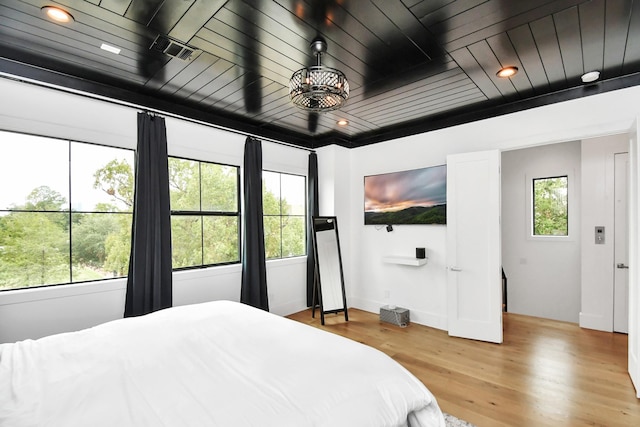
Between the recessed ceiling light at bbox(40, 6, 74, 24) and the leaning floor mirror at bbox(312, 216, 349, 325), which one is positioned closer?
the recessed ceiling light at bbox(40, 6, 74, 24)

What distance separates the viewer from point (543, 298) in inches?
180

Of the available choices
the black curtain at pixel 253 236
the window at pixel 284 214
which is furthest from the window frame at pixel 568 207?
the black curtain at pixel 253 236

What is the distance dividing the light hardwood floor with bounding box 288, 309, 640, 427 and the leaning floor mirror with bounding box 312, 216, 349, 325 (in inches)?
11.0

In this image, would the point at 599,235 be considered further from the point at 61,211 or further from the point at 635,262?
the point at 61,211

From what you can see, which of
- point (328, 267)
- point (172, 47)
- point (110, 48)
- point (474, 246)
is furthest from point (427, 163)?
point (110, 48)

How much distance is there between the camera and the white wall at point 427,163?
2.94 metres

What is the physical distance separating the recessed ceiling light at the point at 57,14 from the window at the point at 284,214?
9.02 ft

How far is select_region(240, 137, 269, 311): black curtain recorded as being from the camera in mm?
3844

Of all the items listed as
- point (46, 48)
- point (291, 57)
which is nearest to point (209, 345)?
point (291, 57)

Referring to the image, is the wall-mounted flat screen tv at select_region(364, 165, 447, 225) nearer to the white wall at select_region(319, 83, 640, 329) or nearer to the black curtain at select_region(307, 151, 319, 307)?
the white wall at select_region(319, 83, 640, 329)

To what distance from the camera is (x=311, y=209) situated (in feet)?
15.9

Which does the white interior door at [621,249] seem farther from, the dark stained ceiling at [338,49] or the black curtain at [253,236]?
the black curtain at [253,236]

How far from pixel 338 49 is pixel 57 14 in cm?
Answer: 176

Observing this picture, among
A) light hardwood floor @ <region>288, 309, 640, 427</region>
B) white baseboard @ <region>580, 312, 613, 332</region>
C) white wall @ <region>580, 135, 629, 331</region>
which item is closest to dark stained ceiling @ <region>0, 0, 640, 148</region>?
white wall @ <region>580, 135, 629, 331</region>
